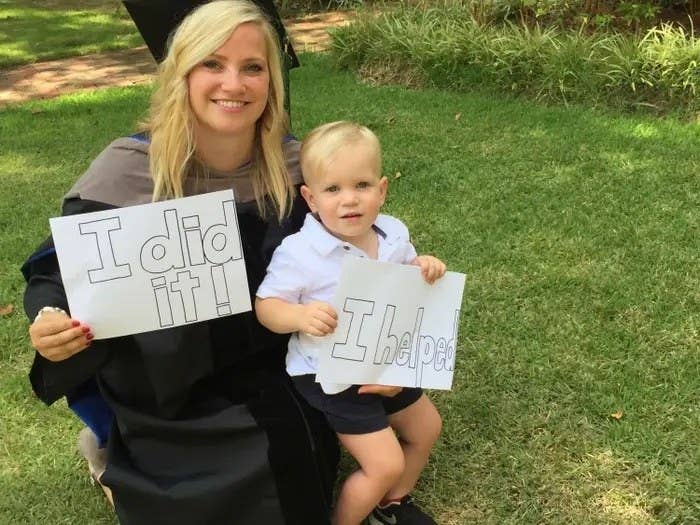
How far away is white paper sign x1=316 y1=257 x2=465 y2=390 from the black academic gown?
0.20 m

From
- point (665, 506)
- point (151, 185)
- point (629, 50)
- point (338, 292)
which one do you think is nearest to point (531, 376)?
point (665, 506)

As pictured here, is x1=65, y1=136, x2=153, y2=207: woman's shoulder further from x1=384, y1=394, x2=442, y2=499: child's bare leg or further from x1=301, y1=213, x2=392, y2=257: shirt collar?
x1=384, y1=394, x2=442, y2=499: child's bare leg

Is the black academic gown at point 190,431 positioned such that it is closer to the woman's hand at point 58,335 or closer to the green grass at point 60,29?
the woman's hand at point 58,335

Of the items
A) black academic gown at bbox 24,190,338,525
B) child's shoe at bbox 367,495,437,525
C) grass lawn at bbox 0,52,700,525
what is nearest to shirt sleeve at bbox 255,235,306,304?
black academic gown at bbox 24,190,338,525

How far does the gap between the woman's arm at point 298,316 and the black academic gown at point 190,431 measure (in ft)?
0.69

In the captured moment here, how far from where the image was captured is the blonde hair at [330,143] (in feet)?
6.60

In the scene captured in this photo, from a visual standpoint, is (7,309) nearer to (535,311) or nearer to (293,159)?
(293,159)

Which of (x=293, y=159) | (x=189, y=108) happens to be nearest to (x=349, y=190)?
(x=293, y=159)

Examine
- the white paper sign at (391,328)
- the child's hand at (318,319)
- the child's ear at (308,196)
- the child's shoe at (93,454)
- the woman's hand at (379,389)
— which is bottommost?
the child's shoe at (93,454)

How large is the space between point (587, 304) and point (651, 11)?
170 inches

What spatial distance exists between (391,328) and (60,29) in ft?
32.2

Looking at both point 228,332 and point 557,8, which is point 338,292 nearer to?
point 228,332

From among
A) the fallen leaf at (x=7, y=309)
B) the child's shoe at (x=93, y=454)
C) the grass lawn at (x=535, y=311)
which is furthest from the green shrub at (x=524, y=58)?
the child's shoe at (x=93, y=454)

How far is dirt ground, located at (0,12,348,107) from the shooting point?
736 cm
